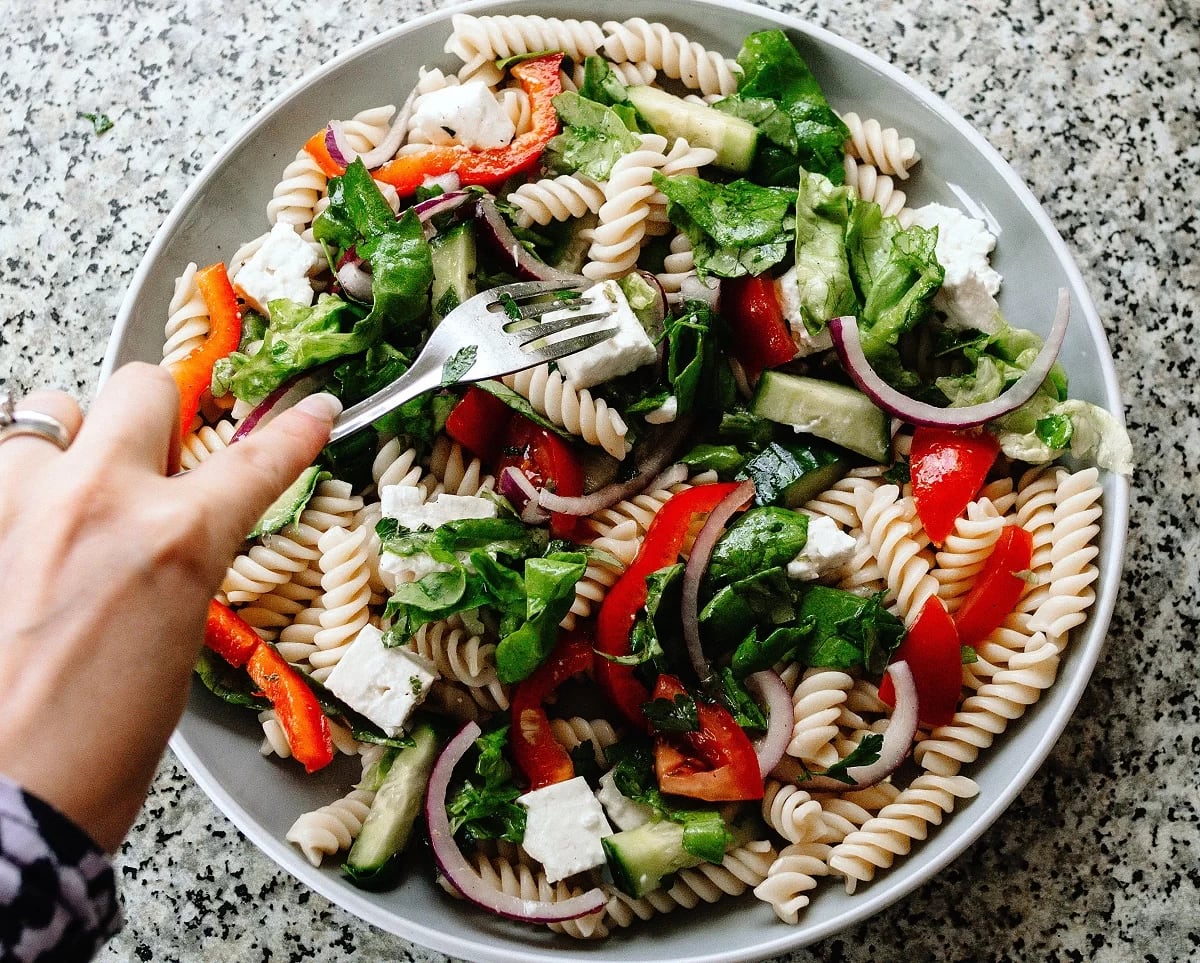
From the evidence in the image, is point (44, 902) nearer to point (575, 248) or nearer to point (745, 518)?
point (745, 518)

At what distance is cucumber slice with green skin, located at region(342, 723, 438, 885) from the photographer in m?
2.66

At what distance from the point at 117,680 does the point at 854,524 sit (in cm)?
202

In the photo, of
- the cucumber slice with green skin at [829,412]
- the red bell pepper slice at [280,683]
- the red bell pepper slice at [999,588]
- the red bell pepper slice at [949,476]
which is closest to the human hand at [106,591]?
the red bell pepper slice at [280,683]

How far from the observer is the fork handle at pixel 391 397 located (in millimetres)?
2512

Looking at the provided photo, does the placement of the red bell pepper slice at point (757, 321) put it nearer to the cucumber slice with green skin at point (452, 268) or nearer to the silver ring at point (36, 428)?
the cucumber slice with green skin at point (452, 268)

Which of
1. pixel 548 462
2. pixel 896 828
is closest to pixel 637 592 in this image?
pixel 548 462

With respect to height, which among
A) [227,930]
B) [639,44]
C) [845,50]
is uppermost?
[639,44]

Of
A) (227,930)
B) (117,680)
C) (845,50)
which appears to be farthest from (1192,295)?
(227,930)

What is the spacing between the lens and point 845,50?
3.06 meters

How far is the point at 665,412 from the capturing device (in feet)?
9.38

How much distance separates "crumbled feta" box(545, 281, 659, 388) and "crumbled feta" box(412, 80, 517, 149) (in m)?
0.62

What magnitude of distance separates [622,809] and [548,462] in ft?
3.19

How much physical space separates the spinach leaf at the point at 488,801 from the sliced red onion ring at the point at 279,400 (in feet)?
3.57

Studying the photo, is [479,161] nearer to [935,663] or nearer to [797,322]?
[797,322]
